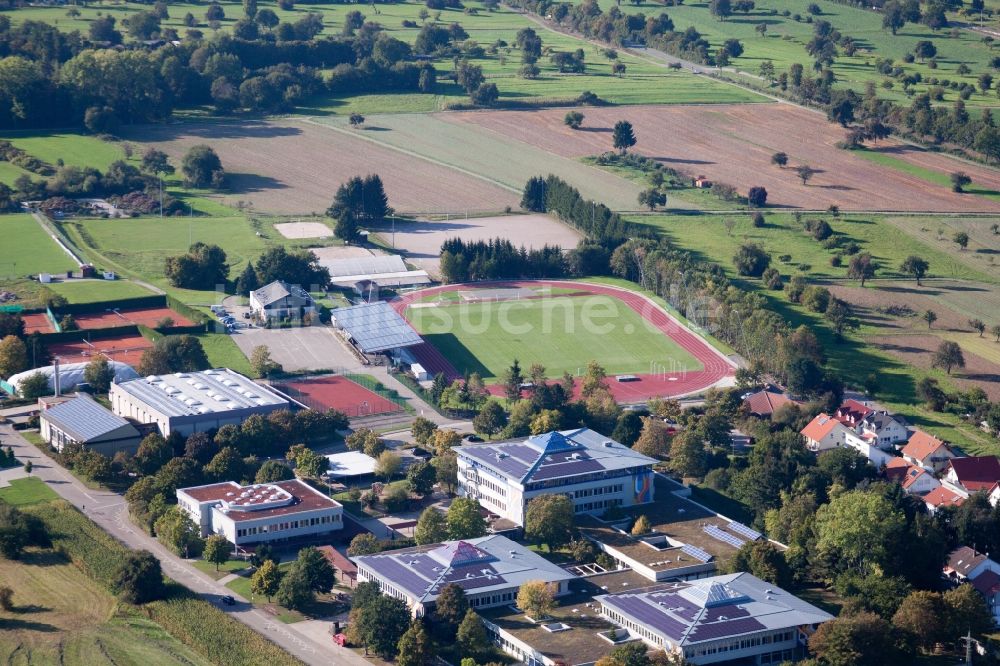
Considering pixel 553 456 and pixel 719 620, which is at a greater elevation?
pixel 553 456

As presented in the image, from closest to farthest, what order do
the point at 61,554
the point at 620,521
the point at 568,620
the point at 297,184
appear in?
the point at 568,620 → the point at 61,554 → the point at 620,521 → the point at 297,184

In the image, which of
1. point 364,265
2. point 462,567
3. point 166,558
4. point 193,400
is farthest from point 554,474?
point 364,265

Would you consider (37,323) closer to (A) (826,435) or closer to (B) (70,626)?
(B) (70,626)

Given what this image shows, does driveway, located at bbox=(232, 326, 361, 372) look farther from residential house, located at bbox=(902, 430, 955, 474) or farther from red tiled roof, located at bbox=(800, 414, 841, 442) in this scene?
residential house, located at bbox=(902, 430, 955, 474)

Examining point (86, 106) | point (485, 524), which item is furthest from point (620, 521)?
point (86, 106)

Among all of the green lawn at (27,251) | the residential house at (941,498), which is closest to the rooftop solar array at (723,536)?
the residential house at (941,498)

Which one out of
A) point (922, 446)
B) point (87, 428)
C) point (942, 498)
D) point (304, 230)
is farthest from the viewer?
point (304, 230)

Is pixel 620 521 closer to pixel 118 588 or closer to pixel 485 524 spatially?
pixel 485 524
